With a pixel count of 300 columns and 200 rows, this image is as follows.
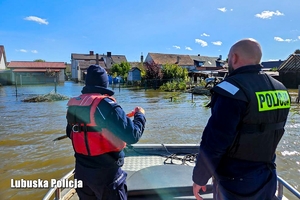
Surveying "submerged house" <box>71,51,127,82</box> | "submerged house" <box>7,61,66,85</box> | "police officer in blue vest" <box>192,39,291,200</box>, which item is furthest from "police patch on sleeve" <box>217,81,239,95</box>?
"submerged house" <box>71,51,127,82</box>

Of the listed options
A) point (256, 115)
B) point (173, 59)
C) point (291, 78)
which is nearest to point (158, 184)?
point (256, 115)

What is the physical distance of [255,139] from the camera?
145 cm

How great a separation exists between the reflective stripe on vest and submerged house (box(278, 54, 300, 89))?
29617mm

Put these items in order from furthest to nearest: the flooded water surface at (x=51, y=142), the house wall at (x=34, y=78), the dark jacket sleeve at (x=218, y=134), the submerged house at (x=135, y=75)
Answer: the house wall at (x=34, y=78)
the submerged house at (x=135, y=75)
the flooded water surface at (x=51, y=142)
the dark jacket sleeve at (x=218, y=134)

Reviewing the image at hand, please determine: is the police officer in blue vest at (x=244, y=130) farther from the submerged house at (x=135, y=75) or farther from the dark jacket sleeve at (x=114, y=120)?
the submerged house at (x=135, y=75)

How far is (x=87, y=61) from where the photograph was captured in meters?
59.8

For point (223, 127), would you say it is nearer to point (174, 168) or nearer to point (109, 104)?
point (109, 104)

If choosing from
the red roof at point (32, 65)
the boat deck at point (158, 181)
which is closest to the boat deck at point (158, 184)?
the boat deck at point (158, 181)

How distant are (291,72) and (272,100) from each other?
30.3m

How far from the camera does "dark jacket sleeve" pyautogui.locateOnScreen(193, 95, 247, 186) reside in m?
1.38

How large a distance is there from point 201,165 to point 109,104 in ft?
2.53

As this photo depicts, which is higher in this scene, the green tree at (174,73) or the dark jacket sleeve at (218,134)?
the green tree at (174,73)

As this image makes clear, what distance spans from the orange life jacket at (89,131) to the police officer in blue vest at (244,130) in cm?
69

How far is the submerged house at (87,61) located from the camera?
56.2m
